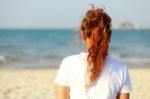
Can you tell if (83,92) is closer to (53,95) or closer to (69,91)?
(69,91)

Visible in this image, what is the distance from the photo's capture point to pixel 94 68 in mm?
2275

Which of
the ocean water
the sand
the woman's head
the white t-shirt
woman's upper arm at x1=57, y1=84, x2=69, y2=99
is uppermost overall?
the woman's head

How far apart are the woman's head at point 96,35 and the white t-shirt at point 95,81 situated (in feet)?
0.13

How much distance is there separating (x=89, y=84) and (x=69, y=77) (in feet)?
0.35

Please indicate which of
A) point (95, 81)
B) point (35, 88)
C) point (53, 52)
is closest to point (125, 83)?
point (95, 81)

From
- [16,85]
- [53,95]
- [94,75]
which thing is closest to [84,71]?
[94,75]

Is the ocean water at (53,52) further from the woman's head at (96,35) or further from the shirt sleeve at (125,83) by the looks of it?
the shirt sleeve at (125,83)

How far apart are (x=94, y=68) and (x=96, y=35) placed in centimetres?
16

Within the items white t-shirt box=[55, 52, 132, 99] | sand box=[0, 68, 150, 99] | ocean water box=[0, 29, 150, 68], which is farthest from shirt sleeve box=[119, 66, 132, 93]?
sand box=[0, 68, 150, 99]

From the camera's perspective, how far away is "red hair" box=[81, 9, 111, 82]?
2.26 metres

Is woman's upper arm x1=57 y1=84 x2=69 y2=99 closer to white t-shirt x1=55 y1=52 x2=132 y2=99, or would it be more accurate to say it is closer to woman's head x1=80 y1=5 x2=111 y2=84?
white t-shirt x1=55 y1=52 x2=132 y2=99

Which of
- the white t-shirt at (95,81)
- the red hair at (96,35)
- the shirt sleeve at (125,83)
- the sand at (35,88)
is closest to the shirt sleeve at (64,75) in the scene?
the white t-shirt at (95,81)

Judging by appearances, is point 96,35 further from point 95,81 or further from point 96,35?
point 95,81

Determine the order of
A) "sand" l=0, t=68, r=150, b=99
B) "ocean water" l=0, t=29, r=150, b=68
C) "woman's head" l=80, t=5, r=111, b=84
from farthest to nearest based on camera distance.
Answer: "ocean water" l=0, t=29, r=150, b=68
"sand" l=0, t=68, r=150, b=99
"woman's head" l=80, t=5, r=111, b=84
